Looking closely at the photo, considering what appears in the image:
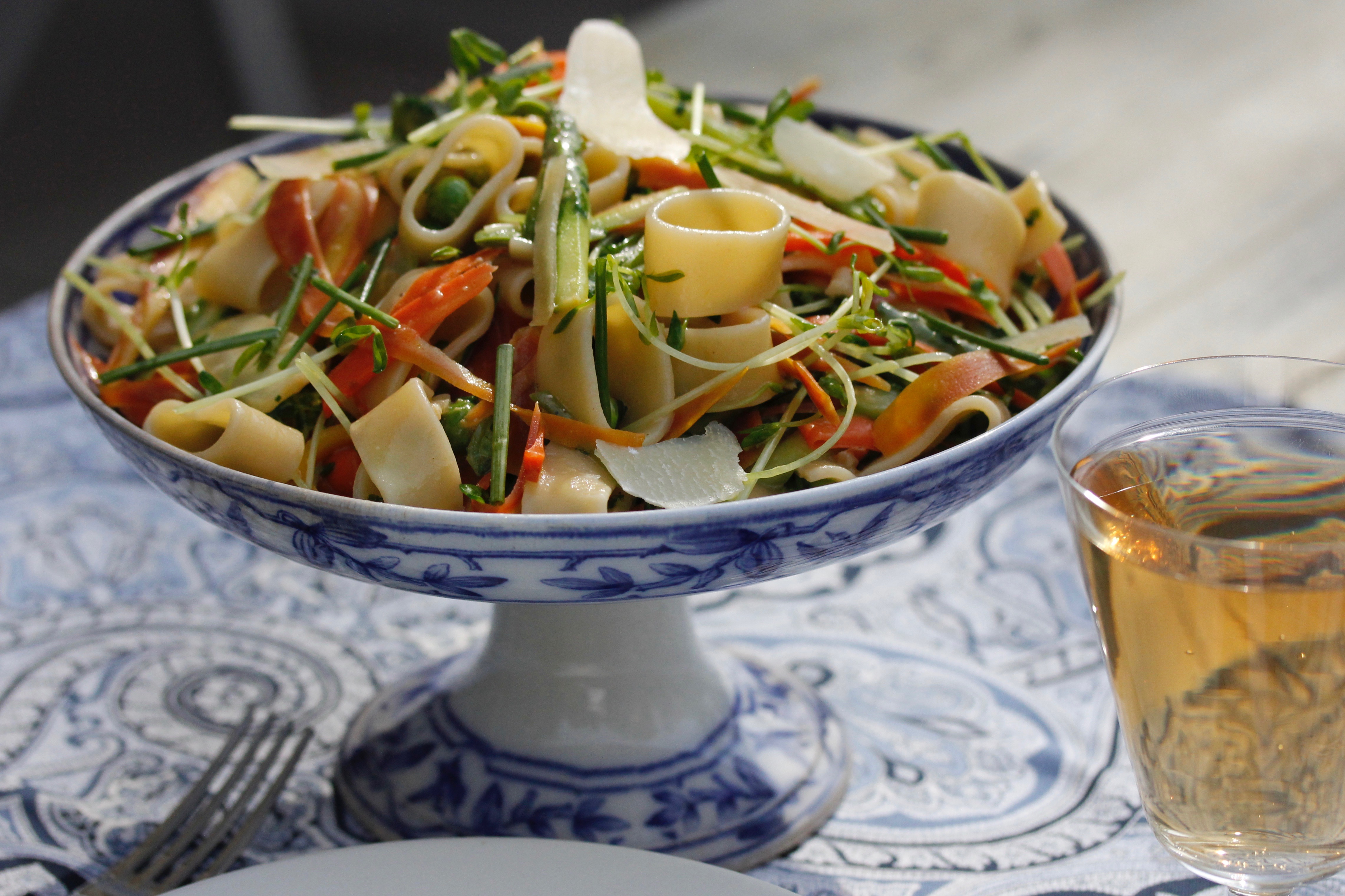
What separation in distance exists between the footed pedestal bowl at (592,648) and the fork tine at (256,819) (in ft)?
0.15

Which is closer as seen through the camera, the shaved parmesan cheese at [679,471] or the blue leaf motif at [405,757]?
the shaved parmesan cheese at [679,471]

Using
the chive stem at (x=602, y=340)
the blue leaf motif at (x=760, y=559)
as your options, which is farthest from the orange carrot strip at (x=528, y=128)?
the blue leaf motif at (x=760, y=559)

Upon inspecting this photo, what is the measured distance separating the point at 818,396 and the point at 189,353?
478 mm

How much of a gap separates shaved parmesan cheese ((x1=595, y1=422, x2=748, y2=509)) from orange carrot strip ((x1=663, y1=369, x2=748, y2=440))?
2cm

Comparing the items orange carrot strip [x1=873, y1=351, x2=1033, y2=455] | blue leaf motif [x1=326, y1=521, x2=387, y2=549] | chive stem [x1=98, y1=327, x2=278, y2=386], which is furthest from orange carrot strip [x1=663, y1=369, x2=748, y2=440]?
chive stem [x1=98, y1=327, x2=278, y2=386]

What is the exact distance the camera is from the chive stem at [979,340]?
35.6 inches

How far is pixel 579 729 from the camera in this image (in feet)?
3.58

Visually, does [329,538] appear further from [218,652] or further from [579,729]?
[218,652]

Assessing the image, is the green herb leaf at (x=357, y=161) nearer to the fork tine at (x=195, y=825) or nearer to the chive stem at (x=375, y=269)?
the chive stem at (x=375, y=269)

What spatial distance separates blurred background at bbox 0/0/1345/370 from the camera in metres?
2.74

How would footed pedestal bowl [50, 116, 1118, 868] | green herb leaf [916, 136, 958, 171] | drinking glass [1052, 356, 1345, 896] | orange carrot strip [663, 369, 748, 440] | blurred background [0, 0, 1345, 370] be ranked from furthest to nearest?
1. blurred background [0, 0, 1345, 370]
2. green herb leaf [916, 136, 958, 171]
3. orange carrot strip [663, 369, 748, 440]
4. footed pedestal bowl [50, 116, 1118, 868]
5. drinking glass [1052, 356, 1345, 896]

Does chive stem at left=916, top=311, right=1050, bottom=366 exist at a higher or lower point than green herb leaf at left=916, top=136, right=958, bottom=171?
lower

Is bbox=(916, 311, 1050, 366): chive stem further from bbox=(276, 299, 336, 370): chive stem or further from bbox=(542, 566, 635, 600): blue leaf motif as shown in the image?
bbox=(276, 299, 336, 370): chive stem

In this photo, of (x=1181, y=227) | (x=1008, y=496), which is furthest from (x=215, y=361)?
(x=1181, y=227)
